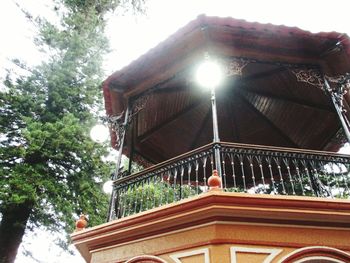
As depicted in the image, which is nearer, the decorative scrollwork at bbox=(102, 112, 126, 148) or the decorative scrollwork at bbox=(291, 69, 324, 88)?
the decorative scrollwork at bbox=(291, 69, 324, 88)

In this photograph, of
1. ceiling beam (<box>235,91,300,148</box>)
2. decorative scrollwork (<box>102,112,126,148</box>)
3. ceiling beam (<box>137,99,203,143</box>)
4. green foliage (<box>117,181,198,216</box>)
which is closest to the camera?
green foliage (<box>117,181,198,216</box>)

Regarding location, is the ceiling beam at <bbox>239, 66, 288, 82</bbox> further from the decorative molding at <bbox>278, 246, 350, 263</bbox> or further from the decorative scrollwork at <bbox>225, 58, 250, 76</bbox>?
the decorative molding at <bbox>278, 246, 350, 263</bbox>

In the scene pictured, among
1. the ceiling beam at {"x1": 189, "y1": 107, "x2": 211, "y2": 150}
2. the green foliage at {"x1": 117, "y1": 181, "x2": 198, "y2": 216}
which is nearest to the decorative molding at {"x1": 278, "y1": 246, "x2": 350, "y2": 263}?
the green foliage at {"x1": 117, "y1": 181, "x2": 198, "y2": 216}

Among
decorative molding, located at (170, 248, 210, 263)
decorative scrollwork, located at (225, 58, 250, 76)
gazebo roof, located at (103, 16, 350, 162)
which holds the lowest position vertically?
decorative molding, located at (170, 248, 210, 263)

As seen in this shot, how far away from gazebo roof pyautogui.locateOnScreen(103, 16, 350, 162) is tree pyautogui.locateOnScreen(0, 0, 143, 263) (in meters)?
3.63

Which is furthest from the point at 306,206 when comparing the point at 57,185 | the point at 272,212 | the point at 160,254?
the point at 57,185

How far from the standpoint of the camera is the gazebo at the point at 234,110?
5215 millimetres

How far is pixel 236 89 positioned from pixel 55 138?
6.51 metres

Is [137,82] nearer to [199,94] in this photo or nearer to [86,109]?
[199,94]

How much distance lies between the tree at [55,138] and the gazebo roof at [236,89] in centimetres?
363

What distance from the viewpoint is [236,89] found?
8.81m

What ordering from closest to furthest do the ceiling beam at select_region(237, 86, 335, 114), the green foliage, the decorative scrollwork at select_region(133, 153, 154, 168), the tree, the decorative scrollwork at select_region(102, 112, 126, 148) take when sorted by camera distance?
the green foliage < the decorative scrollwork at select_region(102, 112, 126, 148) < the ceiling beam at select_region(237, 86, 335, 114) < the decorative scrollwork at select_region(133, 153, 154, 168) < the tree

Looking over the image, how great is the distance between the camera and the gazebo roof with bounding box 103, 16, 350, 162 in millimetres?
6082

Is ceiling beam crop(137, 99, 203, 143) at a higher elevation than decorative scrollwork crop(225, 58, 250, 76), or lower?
higher
